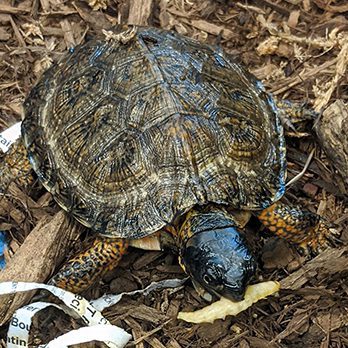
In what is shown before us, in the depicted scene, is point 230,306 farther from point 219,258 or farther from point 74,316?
point 74,316

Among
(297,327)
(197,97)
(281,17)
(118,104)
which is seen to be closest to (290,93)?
(281,17)

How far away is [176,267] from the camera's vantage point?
4.23 meters

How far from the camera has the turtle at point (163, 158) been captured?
383cm

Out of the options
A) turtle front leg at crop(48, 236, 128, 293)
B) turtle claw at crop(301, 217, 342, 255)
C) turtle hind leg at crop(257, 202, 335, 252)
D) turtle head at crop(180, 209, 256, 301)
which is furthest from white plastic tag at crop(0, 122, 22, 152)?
turtle claw at crop(301, 217, 342, 255)

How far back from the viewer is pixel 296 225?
4.12 m

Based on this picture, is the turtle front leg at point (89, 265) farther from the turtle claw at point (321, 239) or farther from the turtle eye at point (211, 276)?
the turtle claw at point (321, 239)

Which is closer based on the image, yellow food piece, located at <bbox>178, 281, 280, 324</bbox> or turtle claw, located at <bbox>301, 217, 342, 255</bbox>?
yellow food piece, located at <bbox>178, 281, 280, 324</bbox>

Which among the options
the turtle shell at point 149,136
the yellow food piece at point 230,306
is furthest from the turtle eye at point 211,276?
the turtle shell at point 149,136

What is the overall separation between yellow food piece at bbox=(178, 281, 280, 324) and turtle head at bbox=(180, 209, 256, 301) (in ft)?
0.16

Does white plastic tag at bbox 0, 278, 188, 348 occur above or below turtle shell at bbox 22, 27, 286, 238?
below

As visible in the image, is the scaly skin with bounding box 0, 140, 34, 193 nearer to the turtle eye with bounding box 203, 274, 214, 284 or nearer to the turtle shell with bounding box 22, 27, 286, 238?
the turtle shell with bounding box 22, 27, 286, 238

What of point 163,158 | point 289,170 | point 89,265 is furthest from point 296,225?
point 89,265

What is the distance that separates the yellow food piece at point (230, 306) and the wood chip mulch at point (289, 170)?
1.03 feet

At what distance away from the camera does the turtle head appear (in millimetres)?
3514
